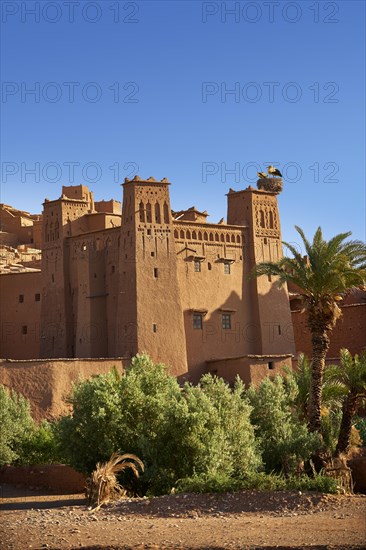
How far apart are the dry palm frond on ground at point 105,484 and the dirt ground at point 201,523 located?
1.13ft

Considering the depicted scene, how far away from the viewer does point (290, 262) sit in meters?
25.3

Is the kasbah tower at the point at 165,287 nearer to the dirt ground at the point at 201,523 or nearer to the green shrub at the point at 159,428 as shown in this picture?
the green shrub at the point at 159,428

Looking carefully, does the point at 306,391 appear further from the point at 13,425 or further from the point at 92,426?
the point at 13,425

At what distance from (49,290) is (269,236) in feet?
29.2

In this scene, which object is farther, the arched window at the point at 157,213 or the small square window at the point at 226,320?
the small square window at the point at 226,320

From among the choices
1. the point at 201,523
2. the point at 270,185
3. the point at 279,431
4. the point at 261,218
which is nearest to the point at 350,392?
the point at 279,431

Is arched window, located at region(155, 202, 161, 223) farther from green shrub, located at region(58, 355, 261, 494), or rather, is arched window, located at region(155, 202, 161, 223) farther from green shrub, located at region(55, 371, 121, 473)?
green shrub, located at region(55, 371, 121, 473)

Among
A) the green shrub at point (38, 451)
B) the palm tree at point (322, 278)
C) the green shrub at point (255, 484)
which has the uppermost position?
the palm tree at point (322, 278)

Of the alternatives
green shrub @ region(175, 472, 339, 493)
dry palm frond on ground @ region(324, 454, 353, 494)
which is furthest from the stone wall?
green shrub @ region(175, 472, 339, 493)

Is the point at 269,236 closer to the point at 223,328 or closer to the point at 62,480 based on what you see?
the point at 223,328

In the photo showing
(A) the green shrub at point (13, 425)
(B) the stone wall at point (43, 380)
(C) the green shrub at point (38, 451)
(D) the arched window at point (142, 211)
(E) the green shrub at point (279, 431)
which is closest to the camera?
(E) the green shrub at point (279, 431)

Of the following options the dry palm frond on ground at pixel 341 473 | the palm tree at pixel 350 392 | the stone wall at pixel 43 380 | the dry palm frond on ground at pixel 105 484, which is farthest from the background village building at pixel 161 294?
the dry palm frond on ground at pixel 105 484

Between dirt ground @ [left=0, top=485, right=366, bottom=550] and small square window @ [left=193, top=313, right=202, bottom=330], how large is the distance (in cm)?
1508

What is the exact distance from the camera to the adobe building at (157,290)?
36.2 m
